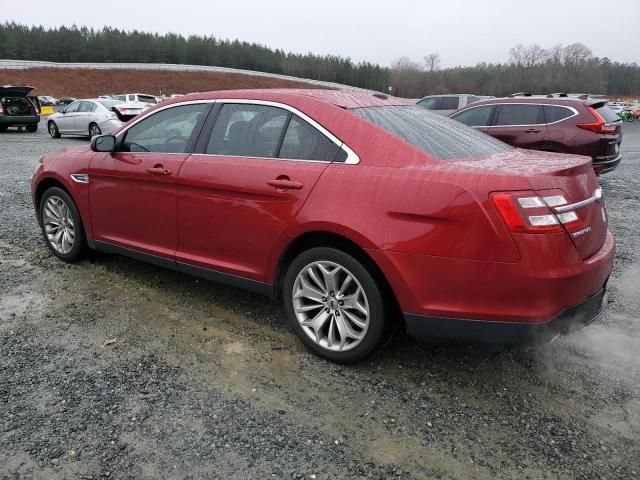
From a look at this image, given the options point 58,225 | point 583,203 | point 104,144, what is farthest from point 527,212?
point 58,225

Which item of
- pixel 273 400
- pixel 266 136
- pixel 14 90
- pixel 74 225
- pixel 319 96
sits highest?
pixel 14 90

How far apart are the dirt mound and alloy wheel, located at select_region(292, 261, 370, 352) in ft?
250

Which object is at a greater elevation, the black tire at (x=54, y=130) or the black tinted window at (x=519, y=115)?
the black tinted window at (x=519, y=115)

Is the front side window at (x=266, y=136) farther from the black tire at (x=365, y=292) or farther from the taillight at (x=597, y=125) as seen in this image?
the taillight at (x=597, y=125)

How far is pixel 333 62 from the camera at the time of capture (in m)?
109

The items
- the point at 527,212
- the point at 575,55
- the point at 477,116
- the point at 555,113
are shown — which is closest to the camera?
the point at 527,212

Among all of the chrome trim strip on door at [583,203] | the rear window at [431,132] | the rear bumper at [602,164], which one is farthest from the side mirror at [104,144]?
the rear bumper at [602,164]

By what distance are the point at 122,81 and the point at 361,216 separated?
86.2m

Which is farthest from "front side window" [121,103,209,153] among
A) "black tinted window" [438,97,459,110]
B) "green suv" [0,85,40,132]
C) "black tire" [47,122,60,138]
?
"green suv" [0,85,40,132]

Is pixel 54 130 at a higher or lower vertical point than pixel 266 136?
lower

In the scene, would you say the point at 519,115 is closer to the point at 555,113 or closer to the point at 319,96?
the point at 555,113

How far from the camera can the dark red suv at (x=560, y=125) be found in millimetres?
8609

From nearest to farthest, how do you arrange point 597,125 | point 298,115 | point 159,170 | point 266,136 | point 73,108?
1. point 298,115
2. point 266,136
3. point 159,170
4. point 597,125
5. point 73,108

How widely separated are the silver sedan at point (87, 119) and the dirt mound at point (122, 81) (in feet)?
194
